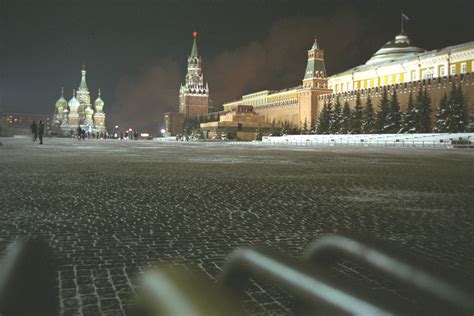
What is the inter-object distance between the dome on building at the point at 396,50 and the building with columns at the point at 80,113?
57.7 m

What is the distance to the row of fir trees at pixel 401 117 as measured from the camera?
1368 inches

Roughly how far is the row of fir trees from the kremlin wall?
144 cm

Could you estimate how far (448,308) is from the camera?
2.57ft

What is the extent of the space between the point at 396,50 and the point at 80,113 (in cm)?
6386

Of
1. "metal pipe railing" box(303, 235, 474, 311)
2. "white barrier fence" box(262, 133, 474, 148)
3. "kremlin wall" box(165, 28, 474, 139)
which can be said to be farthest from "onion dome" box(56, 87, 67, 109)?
"metal pipe railing" box(303, 235, 474, 311)

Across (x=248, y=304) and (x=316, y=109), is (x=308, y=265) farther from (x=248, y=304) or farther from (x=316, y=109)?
(x=316, y=109)

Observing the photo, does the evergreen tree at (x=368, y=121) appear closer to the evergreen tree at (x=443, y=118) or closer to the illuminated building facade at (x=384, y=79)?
the illuminated building facade at (x=384, y=79)

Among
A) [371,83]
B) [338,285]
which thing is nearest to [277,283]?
[338,285]

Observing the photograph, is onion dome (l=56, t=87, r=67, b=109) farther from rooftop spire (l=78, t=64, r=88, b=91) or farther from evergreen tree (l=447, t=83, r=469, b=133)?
evergreen tree (l=447, t=83, r=469, b=133)

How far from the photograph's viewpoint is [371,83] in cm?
6031

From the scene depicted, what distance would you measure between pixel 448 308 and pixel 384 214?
3.97 metres

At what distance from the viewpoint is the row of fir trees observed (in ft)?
114

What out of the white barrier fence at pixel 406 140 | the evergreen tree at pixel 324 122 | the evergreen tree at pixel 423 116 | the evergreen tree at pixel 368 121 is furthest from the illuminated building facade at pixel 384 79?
the white barrier fence at pixel 406 140

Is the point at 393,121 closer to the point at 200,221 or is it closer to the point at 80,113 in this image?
the point at 200,221
